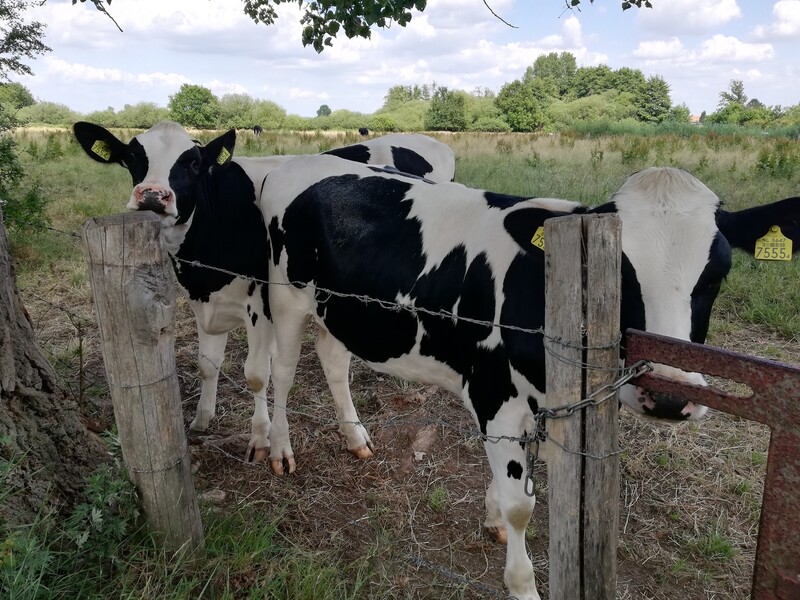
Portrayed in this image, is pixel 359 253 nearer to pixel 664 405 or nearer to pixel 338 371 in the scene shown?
pixel 338 371

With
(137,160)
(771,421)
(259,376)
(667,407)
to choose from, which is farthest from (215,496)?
(771,421)

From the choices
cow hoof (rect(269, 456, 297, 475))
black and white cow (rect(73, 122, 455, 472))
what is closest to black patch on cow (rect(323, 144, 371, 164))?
black and white cow (rect(73, 122, 455, 472))

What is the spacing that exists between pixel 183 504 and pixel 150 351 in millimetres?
593

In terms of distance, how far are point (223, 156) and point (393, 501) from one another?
2.35 meters

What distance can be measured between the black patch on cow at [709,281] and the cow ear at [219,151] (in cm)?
283

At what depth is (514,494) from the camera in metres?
2.47

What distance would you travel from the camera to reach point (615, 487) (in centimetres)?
169

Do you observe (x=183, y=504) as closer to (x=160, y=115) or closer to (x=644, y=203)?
(x=644, y=203)

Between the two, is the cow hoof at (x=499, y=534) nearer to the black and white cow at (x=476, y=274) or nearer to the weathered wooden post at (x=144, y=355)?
the black and white cow at (x=476, y=274)

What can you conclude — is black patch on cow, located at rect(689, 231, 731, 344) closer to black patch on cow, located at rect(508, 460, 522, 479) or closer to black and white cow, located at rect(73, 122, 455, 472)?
black patch on cow, located at rect(508, 460, 522, 479)

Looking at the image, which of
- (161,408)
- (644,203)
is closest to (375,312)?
(161,408)

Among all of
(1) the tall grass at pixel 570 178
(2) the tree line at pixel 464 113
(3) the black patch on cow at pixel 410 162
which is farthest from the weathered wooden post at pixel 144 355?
(2) the tree line at pixel 464 113

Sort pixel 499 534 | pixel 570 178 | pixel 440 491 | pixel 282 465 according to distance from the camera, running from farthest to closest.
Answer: pixel 570 178 < pixel 282 465 < pixel 440 491 < pixel 499 534

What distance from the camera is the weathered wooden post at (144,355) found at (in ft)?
6.38
